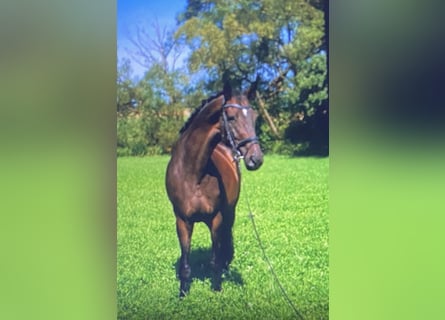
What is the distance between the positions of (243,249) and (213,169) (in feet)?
1.57

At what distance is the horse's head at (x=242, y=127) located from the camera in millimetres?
2680

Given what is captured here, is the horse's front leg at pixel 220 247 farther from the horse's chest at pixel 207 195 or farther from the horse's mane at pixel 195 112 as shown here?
the horse's mane at pixel 195 112

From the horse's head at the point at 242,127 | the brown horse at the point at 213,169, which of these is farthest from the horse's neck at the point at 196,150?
the horse's head at the point at 242,127

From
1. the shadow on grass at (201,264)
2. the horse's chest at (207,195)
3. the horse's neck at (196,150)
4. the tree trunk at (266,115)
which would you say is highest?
the tree trunk at (266,115)

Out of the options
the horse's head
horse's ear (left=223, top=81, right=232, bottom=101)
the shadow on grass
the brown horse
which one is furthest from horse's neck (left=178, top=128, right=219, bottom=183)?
the shadow on grass

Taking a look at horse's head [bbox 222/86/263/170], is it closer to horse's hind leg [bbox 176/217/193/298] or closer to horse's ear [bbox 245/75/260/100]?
horse's ear [bbox 245/75/260/100]

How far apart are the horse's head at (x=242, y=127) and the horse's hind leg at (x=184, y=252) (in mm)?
486

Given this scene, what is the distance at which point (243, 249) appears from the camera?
8.83 ft
